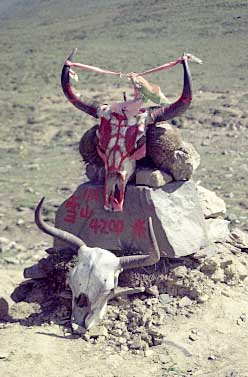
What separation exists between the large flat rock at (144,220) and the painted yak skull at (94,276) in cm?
70

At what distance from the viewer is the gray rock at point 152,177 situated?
8.05 m

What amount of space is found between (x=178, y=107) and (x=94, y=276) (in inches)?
85.6

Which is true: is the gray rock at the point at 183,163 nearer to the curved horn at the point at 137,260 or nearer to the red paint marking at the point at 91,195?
the red paint marking at the point at 91,195

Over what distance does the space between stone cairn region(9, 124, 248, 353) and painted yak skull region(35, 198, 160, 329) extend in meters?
0.33

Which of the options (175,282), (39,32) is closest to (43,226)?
(175,282)

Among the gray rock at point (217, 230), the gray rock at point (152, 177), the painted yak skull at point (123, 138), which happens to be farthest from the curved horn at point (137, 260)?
the gray rock at point (217, 230)

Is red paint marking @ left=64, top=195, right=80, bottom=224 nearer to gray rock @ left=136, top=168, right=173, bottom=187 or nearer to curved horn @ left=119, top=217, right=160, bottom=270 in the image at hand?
gray rock @ left=136, top=168, right=173, bottom=187

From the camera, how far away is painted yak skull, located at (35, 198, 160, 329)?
23.6 feet

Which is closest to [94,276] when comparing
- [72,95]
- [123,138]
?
[123,138]

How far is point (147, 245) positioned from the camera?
8.06 meters

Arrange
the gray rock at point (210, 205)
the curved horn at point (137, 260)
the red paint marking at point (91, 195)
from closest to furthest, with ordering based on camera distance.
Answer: the curved horn at point (137, 260) < the red paint marking at point (91, 195) < the gray rock at point (210, 205)

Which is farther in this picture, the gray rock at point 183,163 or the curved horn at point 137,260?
the gray rock at point 183,163

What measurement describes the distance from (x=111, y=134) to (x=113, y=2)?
6393 centimetres

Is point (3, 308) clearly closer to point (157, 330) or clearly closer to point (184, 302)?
point (157, 330)
